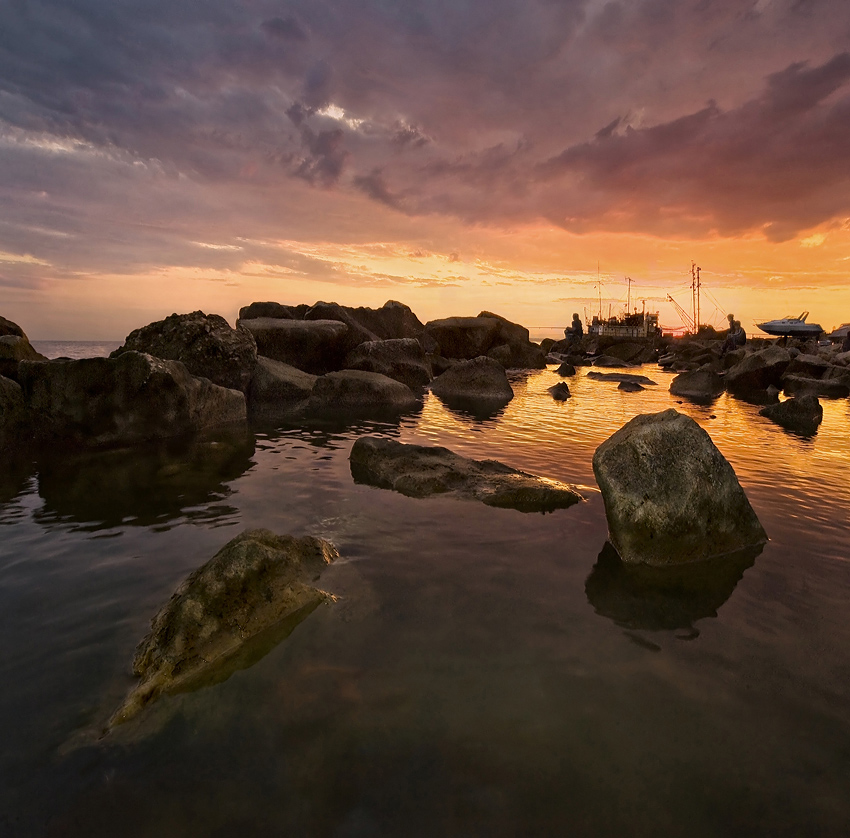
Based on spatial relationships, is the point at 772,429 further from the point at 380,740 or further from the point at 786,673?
the point at 380,740

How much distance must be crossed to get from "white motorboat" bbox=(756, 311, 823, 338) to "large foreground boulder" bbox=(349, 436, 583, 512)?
7783 centimetres

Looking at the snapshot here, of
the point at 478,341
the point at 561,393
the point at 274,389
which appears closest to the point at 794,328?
→ the point at 478,341

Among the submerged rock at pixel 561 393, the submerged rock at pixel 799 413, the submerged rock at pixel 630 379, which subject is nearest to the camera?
the submerged rock at pixel 799 413

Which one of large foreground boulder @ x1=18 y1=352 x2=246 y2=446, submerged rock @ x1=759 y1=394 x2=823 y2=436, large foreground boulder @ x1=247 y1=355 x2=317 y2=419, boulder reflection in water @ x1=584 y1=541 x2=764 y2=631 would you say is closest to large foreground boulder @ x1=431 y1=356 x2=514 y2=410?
large foreground boulder @ x1=247 y1=355 x2=317 y2=419

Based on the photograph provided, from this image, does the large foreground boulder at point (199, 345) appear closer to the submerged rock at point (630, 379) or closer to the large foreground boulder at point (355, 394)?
the large foreground boulder at point (355, 394)

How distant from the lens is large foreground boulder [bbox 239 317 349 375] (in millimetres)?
24391

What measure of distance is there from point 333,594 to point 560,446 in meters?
8.48

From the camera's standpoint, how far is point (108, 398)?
11.8 meters

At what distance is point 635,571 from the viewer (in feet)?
18.4

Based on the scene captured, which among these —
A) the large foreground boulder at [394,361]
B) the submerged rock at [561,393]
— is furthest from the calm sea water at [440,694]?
the large foreground boulder at [394,361]

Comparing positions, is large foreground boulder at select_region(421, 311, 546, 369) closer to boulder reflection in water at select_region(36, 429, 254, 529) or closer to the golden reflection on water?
the golden reflection on water

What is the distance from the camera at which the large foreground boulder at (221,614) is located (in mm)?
3758

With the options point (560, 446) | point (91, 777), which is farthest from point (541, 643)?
point (560, 446)

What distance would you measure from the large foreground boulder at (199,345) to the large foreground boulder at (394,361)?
7.63 meters
